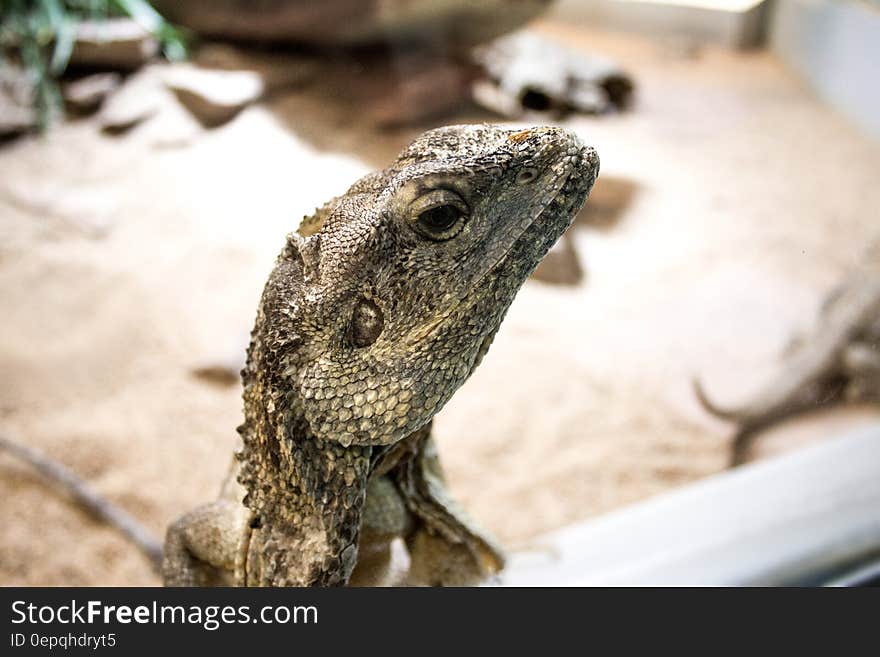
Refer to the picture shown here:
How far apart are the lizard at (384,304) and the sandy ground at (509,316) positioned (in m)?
0.57

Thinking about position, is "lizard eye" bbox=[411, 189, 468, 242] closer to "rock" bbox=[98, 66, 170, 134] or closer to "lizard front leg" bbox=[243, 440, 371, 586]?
"lizard front leg" bbox=[243, 440, 371, 586]

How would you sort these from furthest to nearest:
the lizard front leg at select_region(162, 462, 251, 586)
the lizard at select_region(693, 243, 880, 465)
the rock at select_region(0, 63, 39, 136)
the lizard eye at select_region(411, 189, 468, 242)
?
the rock at select_region(0, 63, 39, 136), the lizard at select_region(693, 243, 880, 465), the lizard front leg at select_region(162, 462, 251, 586), the lizard eye at select_region(411, 189, 468, 242)

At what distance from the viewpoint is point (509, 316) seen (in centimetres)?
315

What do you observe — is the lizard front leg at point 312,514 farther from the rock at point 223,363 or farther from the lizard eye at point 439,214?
the rock at point 223,363

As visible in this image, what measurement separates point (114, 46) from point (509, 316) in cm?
295

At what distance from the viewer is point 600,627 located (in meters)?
1.47

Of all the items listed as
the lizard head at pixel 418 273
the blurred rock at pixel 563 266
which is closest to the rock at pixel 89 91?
the blurred rock at pixel 563 266

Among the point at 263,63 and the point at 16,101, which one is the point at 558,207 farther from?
the point at 16,101

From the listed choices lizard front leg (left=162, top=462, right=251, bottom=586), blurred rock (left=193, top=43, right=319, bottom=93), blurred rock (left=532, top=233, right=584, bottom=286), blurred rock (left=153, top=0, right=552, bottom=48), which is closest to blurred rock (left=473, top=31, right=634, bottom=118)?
blurred rock (left=153, top=0, right=552, bottom=48)

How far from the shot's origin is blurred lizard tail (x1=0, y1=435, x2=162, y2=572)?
2232 mm

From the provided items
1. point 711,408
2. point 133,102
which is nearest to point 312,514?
point 711,408

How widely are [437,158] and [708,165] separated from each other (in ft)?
10.6

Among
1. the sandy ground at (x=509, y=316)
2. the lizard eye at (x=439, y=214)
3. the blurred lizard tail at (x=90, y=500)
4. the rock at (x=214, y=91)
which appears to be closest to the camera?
the lizard eye at (x=439, y=214)

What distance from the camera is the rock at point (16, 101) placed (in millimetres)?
4191
